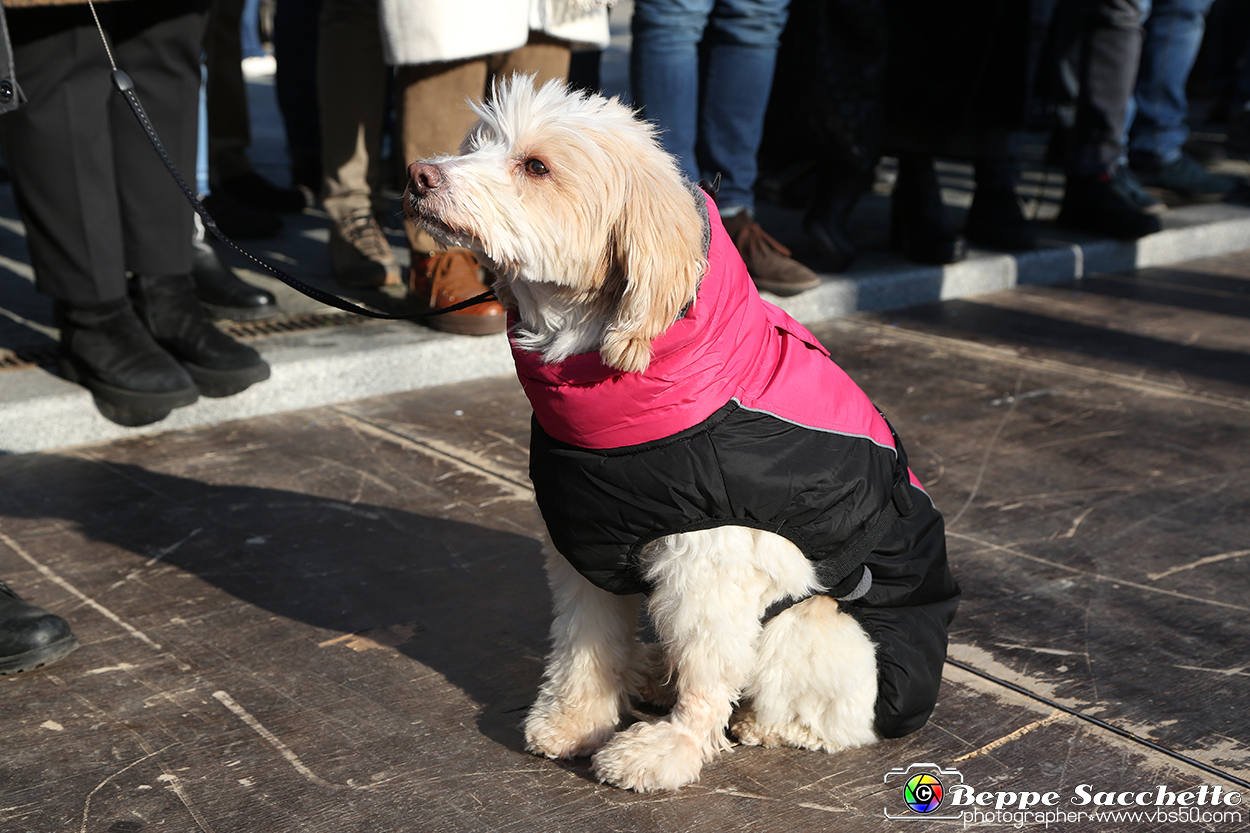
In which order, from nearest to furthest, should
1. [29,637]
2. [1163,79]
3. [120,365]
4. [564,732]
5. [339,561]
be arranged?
[564,732] → [29,637] → [339,561] → [120,365] → [1163,79]

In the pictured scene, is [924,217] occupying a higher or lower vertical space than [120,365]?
higher

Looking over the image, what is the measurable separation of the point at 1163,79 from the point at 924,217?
2544mm

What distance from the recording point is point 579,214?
1928 millimetres

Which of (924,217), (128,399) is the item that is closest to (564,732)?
(128,399)

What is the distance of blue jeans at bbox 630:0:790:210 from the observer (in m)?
4.68

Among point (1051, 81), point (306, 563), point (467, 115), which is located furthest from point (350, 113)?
point (1051, 81)

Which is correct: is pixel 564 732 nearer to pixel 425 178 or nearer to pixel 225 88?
pixel 425 178

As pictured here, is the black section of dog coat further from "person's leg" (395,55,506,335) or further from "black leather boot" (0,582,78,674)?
"person's leg" (395,55,506,335)

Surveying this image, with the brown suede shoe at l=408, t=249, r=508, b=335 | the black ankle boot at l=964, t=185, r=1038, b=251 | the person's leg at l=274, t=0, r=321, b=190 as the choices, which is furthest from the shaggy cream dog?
the person's leg at l=274, t=0, r=321, b=190

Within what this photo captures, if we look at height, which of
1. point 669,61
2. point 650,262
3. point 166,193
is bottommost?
point 166,193

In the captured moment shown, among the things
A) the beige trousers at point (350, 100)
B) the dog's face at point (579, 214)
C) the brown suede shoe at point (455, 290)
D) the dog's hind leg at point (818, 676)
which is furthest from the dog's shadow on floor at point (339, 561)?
the beige trousers at point (350, 100)

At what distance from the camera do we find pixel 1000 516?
3346 mm

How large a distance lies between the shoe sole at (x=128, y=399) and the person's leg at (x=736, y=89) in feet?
7.87

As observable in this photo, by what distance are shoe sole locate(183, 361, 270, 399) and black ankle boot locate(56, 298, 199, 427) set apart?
10 cm
